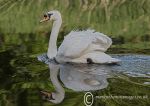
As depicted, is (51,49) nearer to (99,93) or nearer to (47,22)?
(47,22)

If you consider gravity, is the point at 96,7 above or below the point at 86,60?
above

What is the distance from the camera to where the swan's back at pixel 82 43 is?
3.74 m

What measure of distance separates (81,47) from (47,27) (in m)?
0.29

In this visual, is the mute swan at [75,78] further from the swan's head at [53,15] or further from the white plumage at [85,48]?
the swan's head at [53,15]

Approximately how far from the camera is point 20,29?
12.7ft

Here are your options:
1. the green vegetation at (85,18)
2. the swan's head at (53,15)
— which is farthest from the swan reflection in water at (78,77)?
the swan's head at (53,15)

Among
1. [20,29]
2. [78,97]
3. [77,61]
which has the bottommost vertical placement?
[78,97]

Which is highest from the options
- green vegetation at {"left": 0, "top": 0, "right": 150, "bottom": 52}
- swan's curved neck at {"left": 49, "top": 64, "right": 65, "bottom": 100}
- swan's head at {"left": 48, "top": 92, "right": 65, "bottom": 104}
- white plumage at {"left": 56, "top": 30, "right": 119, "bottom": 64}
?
green vegetation at {"left": 0, "top": 0, "right": 150, "bottom": 52}

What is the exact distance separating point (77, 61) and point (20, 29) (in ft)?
1.56

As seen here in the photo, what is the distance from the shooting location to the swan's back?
374 cm

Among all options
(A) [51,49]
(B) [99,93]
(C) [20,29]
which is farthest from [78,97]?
(C) [20,29]

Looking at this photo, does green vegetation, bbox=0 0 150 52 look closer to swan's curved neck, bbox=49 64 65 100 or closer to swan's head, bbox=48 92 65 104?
swan's curved neck, bbox=49 64 65 100

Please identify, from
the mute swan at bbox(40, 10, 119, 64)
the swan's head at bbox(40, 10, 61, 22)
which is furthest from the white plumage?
the swan's head at bbox(40, 10, 61, 22)

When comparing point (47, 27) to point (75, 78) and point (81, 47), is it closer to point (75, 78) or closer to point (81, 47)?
point (81, 47)
